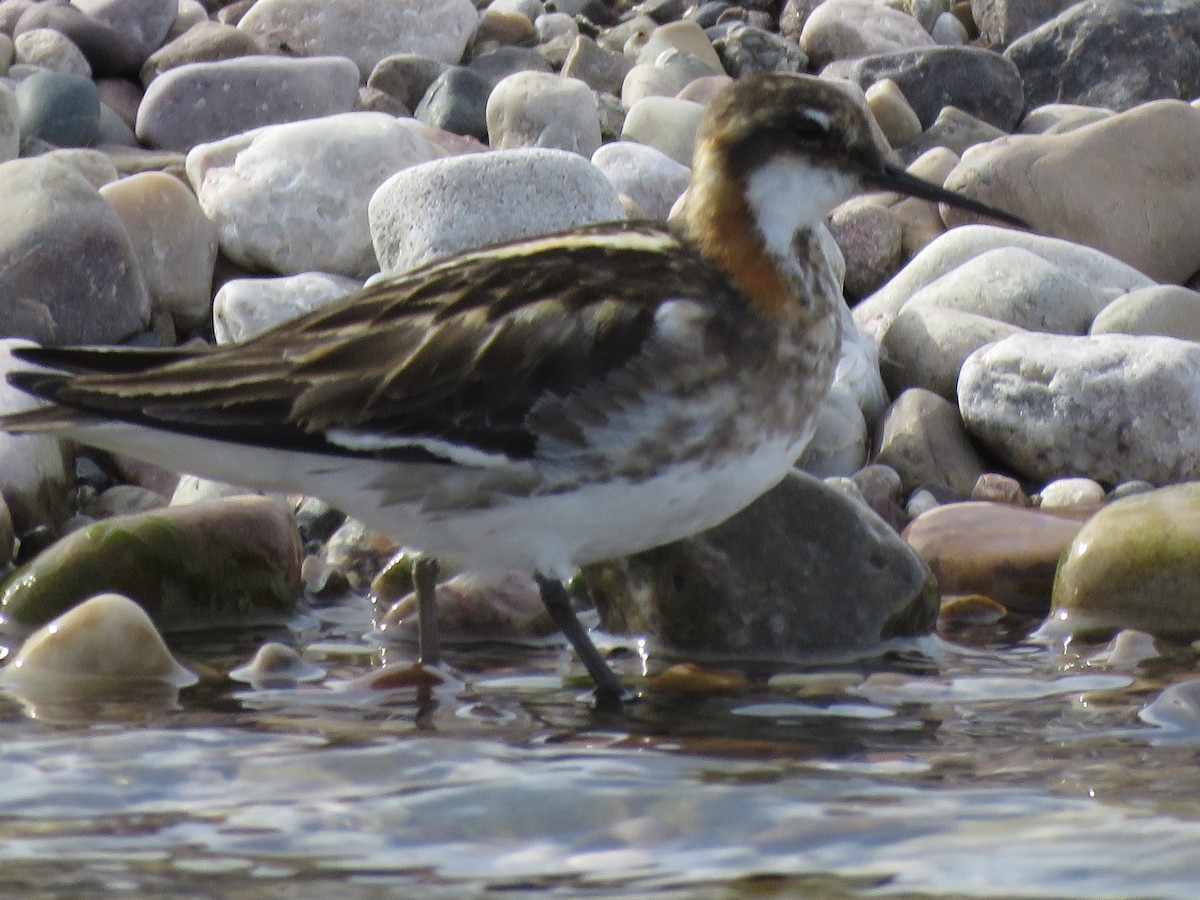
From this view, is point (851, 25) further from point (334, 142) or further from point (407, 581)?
point (407, 581)

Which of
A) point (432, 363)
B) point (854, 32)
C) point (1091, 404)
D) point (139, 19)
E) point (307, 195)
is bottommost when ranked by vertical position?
point (1091, 404)

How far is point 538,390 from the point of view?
5680mm

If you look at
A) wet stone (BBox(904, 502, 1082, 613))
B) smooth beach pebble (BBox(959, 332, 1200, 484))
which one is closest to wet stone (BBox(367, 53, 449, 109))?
smooth beach pebble (BBox(959, 332, 1200, 484))

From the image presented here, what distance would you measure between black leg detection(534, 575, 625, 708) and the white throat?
3.95ft

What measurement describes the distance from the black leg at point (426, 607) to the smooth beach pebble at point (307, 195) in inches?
139

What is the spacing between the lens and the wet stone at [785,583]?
6.41m

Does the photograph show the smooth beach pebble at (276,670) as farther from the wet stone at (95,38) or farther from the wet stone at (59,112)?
the wet stone at (95,38)

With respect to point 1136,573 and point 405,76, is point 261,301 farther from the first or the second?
point 405,76

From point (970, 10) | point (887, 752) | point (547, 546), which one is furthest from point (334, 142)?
point (970, 10)

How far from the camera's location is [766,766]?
502cm

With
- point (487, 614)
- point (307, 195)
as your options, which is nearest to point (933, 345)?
point (487, 614)

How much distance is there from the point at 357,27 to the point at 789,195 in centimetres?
739

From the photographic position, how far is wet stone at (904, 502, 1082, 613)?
7.01 meters

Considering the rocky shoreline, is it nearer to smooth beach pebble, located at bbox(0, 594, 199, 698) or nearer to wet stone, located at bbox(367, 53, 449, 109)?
wet stone, located at bbox(367, 53, 449, 109)
